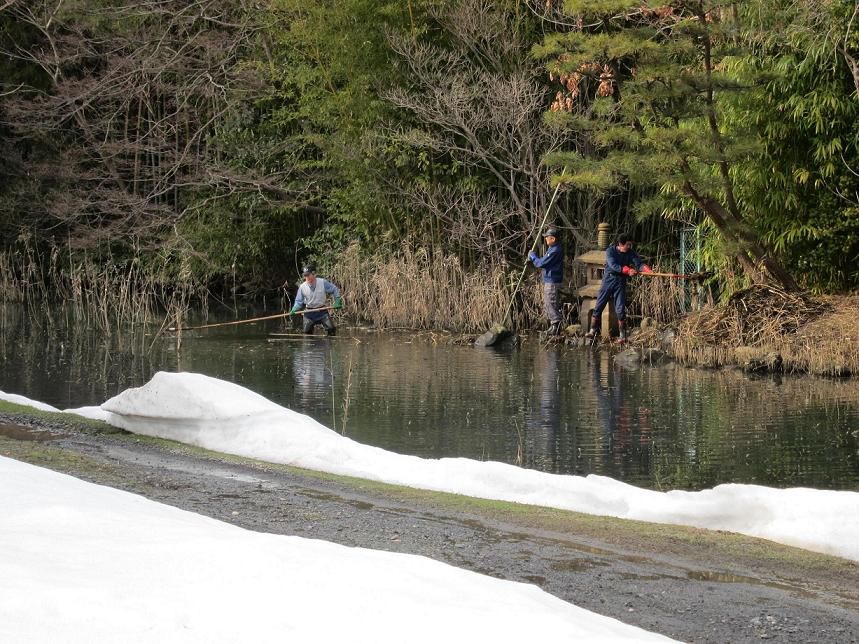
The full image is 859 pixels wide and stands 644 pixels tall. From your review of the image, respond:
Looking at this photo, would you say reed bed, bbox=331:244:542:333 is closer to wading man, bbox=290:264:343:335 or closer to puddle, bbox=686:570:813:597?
wading man, bbox=290:264:343:335

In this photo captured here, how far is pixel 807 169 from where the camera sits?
18.5 meters

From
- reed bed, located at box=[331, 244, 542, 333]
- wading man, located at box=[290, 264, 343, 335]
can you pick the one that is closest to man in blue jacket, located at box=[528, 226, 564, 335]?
reed bed, located at box=[331, 244, 542, 333]

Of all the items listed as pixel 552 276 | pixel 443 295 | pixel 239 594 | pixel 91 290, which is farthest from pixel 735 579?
pixel 91 290

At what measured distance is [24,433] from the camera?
11.0m

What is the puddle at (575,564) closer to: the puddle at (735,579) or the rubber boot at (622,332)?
the puddle at (735,579)

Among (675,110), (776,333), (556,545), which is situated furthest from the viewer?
(776,333)

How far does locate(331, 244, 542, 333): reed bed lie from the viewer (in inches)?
885

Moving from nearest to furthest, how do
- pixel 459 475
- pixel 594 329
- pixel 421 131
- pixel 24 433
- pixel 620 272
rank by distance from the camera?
1. pixel 459 475
2. pixel 24 433
3. pixel 620 272
4. pixel 594 329
5. pixel 421 131

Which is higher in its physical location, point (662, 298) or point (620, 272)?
point (620, 272)

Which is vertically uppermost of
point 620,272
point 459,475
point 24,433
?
point 620,272

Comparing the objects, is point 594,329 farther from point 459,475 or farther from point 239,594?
point 239,594

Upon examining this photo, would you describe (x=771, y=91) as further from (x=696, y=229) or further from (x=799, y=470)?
(x=799, y=470)

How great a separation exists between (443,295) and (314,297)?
2.93 meters

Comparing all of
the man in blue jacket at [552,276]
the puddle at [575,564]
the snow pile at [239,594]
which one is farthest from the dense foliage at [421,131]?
the snow pile at [239,594]
